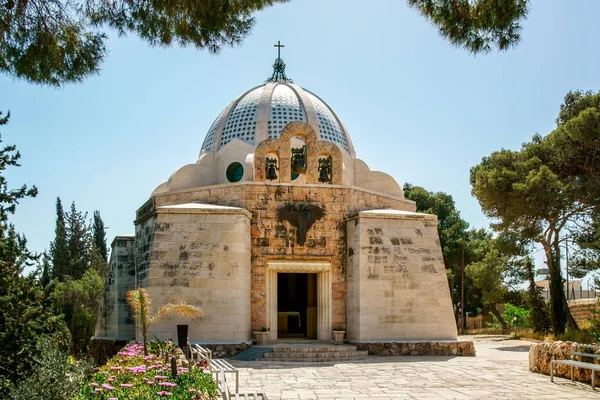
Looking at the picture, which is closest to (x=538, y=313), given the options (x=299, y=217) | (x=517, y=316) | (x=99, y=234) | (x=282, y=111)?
(x=517, y=316)

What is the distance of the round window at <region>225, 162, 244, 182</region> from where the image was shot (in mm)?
18438

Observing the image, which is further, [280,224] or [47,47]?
[280,224]

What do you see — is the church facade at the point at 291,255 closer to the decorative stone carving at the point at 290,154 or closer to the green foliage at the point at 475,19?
the decorative stone carving at the point at 290,154

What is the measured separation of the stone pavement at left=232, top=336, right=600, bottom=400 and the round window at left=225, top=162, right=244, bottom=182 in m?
7.50

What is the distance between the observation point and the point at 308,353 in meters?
12.5

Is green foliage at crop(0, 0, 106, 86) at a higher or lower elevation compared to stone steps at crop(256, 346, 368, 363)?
higher

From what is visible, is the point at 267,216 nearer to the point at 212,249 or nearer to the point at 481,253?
Answer: the point at 212,249

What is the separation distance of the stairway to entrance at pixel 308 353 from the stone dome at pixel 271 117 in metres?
7.87

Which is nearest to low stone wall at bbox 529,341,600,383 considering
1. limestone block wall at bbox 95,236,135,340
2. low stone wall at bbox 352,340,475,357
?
low stone wall at bbox 352,340,475,357

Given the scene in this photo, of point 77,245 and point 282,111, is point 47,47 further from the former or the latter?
point 77,245

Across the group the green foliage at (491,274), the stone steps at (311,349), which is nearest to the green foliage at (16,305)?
the stone steps at (311,349)

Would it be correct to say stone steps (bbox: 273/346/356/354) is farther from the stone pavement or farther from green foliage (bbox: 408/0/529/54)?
green foliage (bbox: 408/0/529/54)

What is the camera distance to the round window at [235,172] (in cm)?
1844

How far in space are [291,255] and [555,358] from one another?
618 cm
